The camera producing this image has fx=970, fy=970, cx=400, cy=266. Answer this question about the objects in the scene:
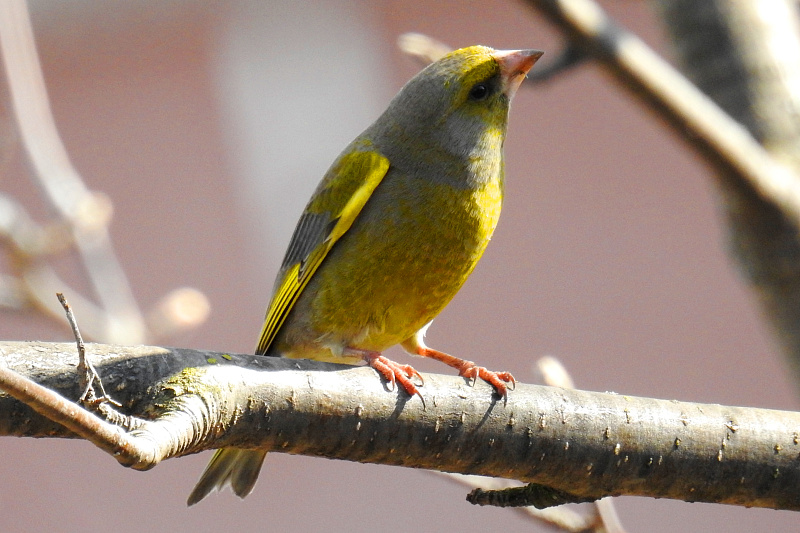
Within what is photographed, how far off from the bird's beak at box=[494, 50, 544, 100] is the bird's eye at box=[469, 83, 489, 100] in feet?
0.24

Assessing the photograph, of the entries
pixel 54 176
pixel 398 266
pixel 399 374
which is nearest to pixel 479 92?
pixel 398 266

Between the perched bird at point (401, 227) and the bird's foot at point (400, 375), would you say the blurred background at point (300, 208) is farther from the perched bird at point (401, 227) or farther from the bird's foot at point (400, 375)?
the bird's foot at point (400, 375)

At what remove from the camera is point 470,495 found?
256 cm

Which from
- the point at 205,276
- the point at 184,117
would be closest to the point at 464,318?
the point at 205,276

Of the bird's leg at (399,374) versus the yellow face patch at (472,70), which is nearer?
the bird's leg at (399,374)

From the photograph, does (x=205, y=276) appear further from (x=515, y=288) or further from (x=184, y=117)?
(x=515, y=288)

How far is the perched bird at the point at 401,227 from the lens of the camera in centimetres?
321

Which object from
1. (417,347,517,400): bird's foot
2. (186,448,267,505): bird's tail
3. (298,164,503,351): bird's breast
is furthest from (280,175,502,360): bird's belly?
(186,448,267,505): bird's tail

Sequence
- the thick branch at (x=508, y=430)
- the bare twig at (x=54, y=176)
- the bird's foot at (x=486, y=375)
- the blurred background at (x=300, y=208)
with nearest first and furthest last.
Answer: the thick branch at (x=508, y=430) < the bird's foot at (x=486, y=375) < the bare twig at (x=54, y=176) < the blurred background at (x=300, y=208)

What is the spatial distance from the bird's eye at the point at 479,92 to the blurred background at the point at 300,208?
5407mm

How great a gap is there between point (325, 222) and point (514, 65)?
883 mm

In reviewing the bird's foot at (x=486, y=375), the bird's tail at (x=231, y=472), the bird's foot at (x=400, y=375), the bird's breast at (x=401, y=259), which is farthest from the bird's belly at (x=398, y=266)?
the bird's foot at (x=400, y=375)

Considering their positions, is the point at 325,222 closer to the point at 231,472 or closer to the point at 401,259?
the point at 401,259

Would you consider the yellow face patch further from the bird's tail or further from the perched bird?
the bird's tail
